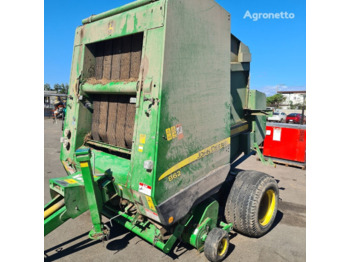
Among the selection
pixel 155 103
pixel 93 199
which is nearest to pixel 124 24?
pixel 155 103

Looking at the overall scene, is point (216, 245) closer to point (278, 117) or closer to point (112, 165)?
point (112, 165)

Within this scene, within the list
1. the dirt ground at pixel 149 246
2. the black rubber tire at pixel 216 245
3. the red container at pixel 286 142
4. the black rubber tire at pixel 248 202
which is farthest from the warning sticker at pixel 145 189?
the red container at pixel 286 142

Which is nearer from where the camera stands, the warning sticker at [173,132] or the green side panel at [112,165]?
the warning sticker at [173,132]

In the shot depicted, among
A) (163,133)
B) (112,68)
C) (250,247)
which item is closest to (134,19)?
(112,68)

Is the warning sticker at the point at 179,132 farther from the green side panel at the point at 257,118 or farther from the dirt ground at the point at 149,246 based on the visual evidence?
the green side panel at the point at 257,118

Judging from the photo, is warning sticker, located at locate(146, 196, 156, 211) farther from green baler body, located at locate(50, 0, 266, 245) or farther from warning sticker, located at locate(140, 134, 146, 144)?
warning sticker, located at locate(140, 134, 146, 144)

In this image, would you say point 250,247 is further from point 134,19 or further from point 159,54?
point 134,19

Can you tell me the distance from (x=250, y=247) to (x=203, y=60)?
9.20 ft

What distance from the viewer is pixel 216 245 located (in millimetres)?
2951

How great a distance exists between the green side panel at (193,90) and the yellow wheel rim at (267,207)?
1.19m

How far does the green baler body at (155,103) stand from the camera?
2.48m

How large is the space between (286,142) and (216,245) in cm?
688

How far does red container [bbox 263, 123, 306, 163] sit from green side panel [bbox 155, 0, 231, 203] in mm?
6214

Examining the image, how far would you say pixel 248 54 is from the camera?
438 cm
